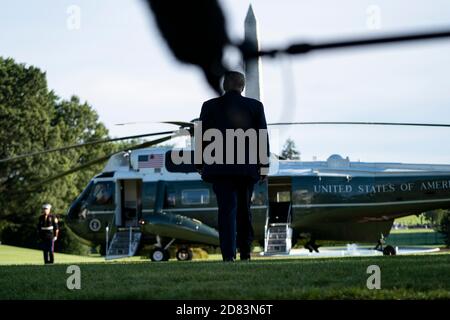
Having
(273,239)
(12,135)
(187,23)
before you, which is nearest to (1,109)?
(12,135)

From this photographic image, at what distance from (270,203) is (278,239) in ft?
5.06

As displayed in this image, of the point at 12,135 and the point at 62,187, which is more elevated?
the point at 12,135

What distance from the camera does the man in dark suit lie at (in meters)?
6.04

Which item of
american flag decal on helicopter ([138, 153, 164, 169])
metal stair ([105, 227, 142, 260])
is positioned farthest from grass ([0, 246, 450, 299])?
metal stair ([105, 227, 142, 260])

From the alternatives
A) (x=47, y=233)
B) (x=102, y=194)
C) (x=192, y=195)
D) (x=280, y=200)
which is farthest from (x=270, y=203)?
(x=47, y=233)

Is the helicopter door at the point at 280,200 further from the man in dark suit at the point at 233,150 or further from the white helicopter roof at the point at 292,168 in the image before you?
the man in dark suit at the point at 233,150

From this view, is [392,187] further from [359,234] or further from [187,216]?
[187,216]

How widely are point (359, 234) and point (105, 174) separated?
6.52 m

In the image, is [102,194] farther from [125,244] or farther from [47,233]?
[47,233]

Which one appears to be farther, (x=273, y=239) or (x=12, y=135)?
(x=12, y=135)

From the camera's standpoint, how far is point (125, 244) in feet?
63.2

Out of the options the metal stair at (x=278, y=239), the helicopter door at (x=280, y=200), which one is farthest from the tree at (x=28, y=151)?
the metal stair at (x=278, y=239)

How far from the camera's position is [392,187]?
59.3ft
